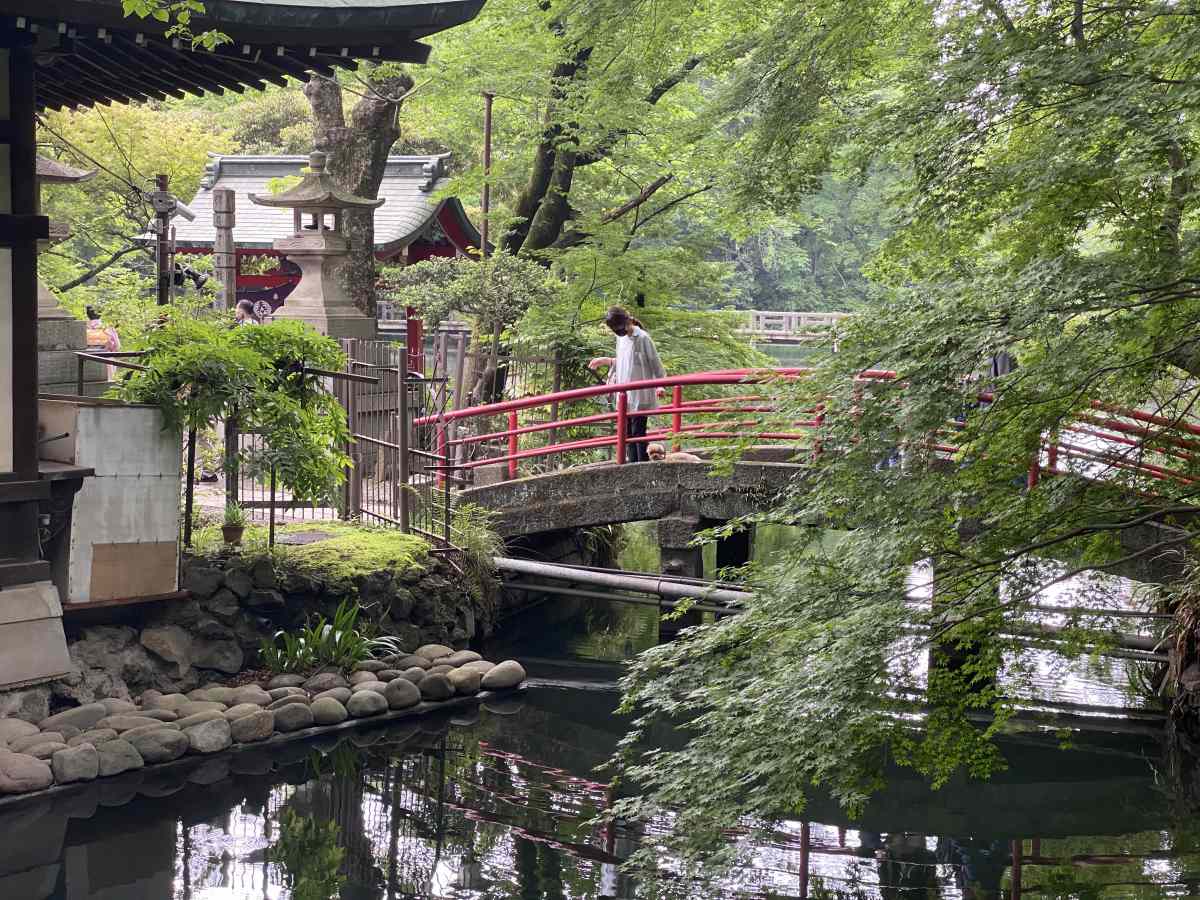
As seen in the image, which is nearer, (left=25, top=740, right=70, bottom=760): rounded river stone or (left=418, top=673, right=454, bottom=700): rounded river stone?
(left=25, top=740, right=70, bottom=760): rounded river stone

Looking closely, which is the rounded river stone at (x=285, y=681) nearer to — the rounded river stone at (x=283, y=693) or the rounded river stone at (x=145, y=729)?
the rounded river stone at (x=283, y=693)

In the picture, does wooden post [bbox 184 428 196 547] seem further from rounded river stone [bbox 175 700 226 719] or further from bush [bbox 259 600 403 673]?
rounded river stone [bbox 175 700 226 719]

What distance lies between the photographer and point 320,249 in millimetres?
13047

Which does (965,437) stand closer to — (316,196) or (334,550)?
(334,550)

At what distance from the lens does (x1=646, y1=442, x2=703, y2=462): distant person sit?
1215cm

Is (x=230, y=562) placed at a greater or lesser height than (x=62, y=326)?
lesser

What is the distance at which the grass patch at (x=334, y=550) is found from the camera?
10.1 metres

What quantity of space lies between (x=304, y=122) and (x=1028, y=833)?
2658 centimetres

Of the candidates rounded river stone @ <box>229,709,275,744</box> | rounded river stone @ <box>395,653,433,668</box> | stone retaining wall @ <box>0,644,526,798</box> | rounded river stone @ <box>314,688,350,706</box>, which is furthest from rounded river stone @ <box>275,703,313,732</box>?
rounded river stone @ <box>395,653,433,668</box>

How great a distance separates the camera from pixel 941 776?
5.39 m

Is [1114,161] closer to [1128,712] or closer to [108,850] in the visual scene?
[108,850]

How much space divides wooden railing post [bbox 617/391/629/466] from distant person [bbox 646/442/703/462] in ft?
1.19

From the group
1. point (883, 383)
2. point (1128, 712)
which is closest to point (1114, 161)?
point (883, 383)

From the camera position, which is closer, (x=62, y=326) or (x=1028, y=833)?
(x=1028, y=833)
